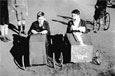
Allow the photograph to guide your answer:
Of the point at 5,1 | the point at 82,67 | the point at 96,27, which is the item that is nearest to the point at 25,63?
the point at 82,67

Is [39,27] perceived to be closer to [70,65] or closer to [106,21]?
[70,65]

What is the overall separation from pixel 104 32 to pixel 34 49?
4.81 m

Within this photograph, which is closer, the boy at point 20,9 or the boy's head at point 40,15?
the boy's head at point 40,15

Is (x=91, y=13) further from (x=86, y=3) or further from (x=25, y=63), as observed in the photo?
(x=25, y=63)

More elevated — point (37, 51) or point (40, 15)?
point (40, 15)

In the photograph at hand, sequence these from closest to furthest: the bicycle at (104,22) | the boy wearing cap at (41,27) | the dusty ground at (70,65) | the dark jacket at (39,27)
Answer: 1. the dusty ground at (70,65)
2. the boy wearing cap at (41,27)
3. the dark jacket at (39,27)
4. the bicycle at (104,22)

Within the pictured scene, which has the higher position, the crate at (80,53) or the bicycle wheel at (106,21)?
the bicycle wheel at (106,21)

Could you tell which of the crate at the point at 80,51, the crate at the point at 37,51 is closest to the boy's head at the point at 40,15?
the crate at the point at 37,51

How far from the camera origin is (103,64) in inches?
327

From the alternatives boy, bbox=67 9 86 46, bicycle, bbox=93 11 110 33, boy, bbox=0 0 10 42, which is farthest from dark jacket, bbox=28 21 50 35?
bicycle, bbox=93 11 110 33

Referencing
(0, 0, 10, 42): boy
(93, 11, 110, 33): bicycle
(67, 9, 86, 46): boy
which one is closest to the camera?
(67, 9, 86, 46): boy

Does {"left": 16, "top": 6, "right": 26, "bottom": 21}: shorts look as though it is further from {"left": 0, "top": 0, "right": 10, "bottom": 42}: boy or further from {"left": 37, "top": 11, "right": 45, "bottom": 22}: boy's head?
{"left": 37, "top": 11, "right": 45, "bottom": 22}: boy's head

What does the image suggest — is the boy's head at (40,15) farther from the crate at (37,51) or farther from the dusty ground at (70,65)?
the dusty ground at (70,65)

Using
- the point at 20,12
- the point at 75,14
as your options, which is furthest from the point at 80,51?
the point at 20,12
